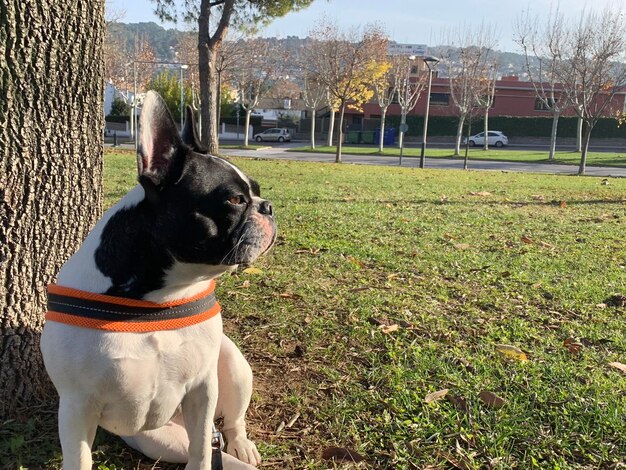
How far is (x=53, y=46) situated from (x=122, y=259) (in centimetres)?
118

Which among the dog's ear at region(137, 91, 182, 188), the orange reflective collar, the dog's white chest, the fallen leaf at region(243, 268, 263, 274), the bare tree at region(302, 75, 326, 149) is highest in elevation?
the bare tree at region(302, 75, 326, 149)

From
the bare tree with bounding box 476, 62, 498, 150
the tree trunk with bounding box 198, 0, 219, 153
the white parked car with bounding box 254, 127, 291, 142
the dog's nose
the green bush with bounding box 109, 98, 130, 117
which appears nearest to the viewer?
the dog's nose

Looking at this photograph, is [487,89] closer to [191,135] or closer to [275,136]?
[275,136]

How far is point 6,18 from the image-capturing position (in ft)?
8.02

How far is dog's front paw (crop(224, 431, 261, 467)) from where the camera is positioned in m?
2.62

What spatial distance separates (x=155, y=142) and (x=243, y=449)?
1.50 meters

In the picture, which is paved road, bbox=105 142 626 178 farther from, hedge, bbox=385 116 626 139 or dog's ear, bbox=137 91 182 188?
dog's ear, bbox=137 91 182 188

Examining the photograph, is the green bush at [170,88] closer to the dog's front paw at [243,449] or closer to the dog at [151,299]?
the dog's front paw at [243,449]

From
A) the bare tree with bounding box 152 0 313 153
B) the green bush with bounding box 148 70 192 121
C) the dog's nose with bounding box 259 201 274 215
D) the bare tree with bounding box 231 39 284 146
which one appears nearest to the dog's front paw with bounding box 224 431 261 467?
the dog's nose with bounding box 259 201 274 215

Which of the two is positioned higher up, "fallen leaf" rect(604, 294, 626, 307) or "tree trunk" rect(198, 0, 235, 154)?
"tree trunk" rect(198, 0, 235, 154)

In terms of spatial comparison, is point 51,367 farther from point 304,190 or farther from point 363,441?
point 304,190

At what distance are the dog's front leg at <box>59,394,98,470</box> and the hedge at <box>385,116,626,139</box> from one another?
55.7 metres

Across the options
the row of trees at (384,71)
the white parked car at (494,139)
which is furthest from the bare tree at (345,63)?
the white parked car at (494,139)

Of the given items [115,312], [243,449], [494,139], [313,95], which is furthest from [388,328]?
[494,139]
